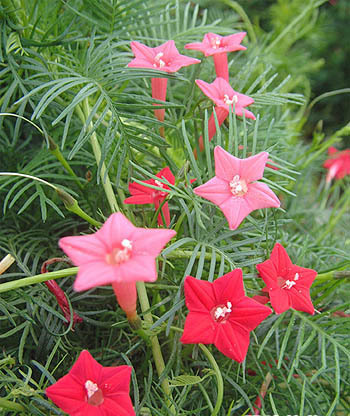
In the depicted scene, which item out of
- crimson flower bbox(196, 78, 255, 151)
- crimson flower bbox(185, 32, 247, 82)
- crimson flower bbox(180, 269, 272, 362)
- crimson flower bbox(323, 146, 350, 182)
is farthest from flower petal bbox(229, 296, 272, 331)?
crimson flower bbox(323, 146, 350, 182)

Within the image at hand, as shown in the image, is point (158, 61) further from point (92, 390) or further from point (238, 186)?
point (92, 390)

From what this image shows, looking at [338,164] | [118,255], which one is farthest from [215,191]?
[338,164]

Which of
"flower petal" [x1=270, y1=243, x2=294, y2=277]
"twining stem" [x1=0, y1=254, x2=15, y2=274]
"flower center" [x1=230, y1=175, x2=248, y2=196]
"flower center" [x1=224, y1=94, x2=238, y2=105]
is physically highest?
"flower center" [x1=224, y1=94, x2=238, y2=105]

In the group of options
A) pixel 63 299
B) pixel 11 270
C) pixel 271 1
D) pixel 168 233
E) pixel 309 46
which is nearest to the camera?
pixel 168 233

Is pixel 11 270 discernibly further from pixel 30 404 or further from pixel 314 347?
pixel 314 347

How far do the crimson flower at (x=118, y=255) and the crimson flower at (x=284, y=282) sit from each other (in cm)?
14

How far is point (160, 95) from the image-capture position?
58cm

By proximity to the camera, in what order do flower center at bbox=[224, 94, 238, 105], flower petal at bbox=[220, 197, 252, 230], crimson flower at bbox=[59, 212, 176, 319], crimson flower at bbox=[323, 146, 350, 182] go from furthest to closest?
crimson flower at bbox=[323, 146, 350, 182], flower center at bbox=[224, 94, 238, 105], flower petal at bbox=[220, 197, 252, 230], crimson flower at bbox=[59, 212, 176, 319]

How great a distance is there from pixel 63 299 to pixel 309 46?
4.33ft

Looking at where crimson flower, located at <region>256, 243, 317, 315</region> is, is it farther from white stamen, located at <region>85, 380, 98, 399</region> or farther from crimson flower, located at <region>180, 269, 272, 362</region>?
white stamen, located at <region>85, 380, 98, 399</region>

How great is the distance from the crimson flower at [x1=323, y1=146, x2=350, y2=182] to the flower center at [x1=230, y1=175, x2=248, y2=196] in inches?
21.5

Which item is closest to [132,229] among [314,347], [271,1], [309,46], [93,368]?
[93,368]

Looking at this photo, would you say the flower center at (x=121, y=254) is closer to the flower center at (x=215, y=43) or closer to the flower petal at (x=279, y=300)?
the flower petal at (x=279, y=300)

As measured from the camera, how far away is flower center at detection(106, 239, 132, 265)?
0.37m
